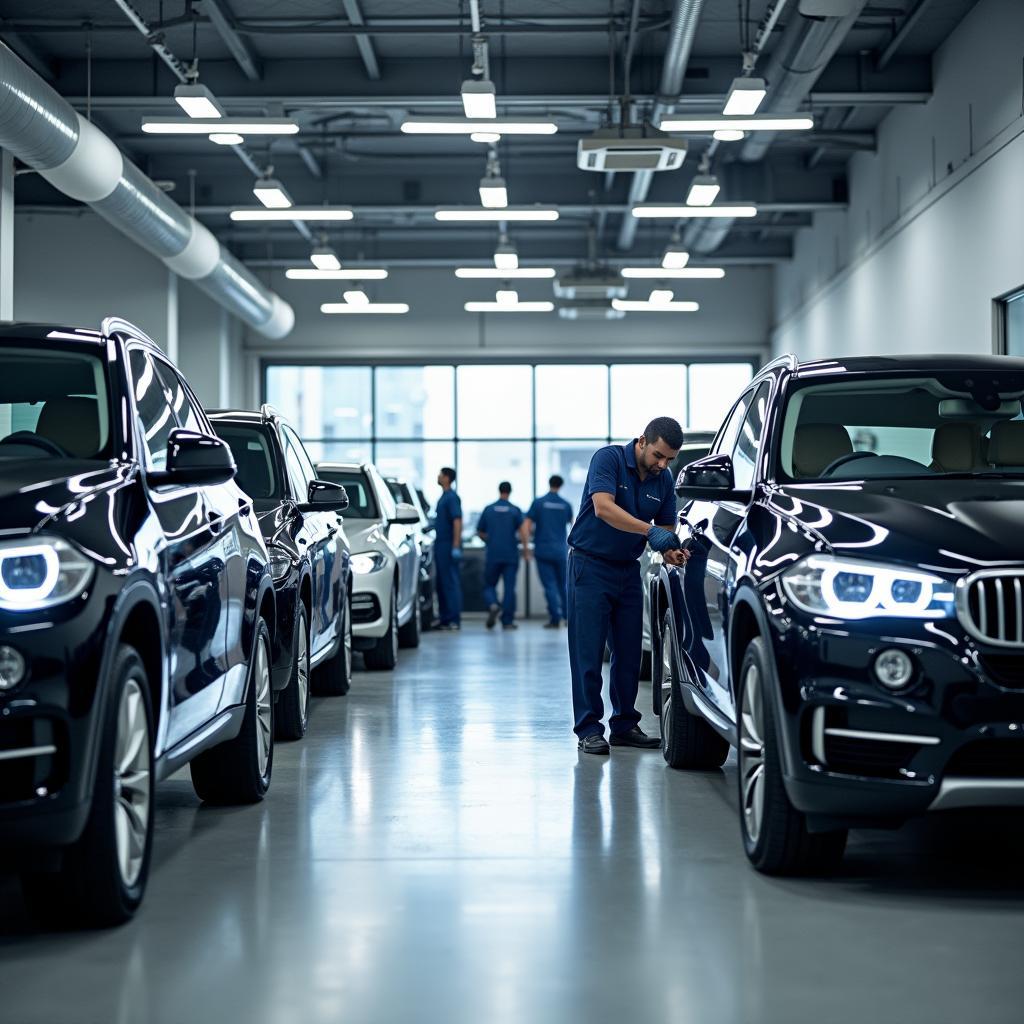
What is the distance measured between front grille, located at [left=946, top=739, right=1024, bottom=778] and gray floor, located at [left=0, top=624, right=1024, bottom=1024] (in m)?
0.44

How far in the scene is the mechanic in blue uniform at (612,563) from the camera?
783 centimetres

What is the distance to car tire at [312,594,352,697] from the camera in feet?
35.8

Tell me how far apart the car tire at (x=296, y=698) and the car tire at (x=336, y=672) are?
6.80 ft

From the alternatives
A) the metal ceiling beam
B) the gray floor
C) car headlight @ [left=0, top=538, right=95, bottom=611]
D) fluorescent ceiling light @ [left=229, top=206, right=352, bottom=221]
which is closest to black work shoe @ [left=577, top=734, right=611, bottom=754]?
the gray floor

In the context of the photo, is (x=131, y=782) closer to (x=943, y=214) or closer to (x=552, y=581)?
(x=943, y=214)

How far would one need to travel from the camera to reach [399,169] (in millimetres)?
21672

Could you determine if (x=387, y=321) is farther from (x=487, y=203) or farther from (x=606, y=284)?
(x=487, y=203)

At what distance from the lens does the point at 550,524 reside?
2047cm

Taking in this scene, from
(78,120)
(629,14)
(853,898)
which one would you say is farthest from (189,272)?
(853,898)

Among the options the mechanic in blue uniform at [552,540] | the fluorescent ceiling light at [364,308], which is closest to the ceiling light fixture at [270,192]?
the mechanic in blue uniform at [552,540]

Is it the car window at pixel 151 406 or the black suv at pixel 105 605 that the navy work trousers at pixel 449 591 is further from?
the car window at pixel 151 406

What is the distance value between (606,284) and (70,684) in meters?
18.8

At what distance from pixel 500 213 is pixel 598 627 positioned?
10813 millimetres

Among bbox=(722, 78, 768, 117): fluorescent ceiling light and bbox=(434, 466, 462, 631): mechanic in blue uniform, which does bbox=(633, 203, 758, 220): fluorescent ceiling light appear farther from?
bbox=(722, 78, 768, 117): fluorescent ceiling light
